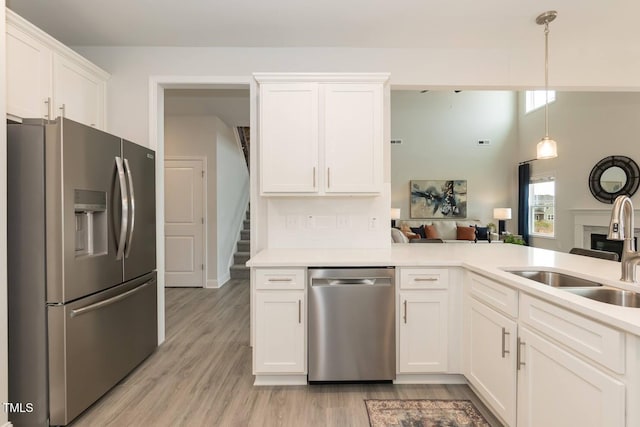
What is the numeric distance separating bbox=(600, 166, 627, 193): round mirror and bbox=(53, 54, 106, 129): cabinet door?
24.1ft

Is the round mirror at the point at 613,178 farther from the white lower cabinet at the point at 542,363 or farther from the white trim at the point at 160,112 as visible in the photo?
the white trim at the point at 160,112

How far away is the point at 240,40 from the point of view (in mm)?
→ 2799

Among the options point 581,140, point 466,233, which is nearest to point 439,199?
point 466,233

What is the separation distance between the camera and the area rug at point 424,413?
6.16ft

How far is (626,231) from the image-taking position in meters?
1.55

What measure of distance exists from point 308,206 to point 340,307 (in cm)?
102

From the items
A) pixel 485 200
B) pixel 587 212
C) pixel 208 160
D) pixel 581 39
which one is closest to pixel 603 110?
pixel 587 212

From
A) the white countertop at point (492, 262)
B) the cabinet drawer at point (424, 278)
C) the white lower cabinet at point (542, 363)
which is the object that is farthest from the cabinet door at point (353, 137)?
the white lower cabinet at point (542, 363)

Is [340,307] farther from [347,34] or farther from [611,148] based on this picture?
[611,148]

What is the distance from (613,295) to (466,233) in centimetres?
649

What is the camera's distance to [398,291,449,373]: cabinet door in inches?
89.1

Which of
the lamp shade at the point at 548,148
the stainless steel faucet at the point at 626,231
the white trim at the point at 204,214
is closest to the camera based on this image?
the stainless steel faucet at the point at 626,231

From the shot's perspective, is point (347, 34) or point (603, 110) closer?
point (347, 34)

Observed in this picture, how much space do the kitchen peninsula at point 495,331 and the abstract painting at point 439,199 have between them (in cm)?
595
